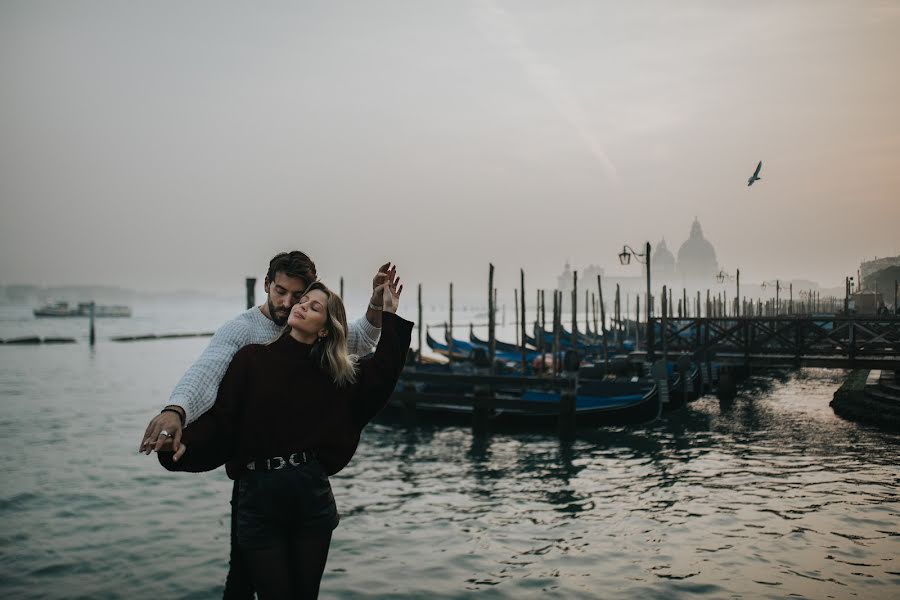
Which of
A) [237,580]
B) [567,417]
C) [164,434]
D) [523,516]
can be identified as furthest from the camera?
[567,417]

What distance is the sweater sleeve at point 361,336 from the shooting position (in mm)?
2551

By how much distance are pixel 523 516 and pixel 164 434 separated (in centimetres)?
686

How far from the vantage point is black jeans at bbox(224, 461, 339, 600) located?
7.45ft

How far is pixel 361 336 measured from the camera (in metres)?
2.56

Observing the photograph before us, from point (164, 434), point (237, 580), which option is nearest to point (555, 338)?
point (237, 580)

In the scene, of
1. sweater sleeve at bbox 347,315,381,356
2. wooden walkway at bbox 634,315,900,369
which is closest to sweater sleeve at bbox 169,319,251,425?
sweater sleeve at bbox 347,315,381,356

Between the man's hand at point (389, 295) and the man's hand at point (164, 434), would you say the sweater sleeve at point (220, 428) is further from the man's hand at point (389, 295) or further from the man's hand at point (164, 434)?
the man's hand at point (389, 295)

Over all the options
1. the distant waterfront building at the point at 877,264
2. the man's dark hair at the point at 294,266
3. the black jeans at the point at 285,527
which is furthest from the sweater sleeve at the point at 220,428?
the distant waterfront building at the point at 877,264

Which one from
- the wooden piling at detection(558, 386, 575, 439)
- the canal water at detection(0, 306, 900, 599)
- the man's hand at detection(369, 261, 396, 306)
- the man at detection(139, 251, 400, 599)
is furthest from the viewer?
the wooden piling at detection(558, 386, 575, 439)

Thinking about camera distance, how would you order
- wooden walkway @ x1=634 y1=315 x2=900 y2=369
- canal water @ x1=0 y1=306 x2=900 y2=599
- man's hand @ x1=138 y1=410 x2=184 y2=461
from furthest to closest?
wooden walkway @ x1=634 y1=315 x2=900 y2=369 → canal water @ x1=0 y1=306 x2=900 y2=599 → man's hand @ x1=138 y1=410 x2=184 y2=461

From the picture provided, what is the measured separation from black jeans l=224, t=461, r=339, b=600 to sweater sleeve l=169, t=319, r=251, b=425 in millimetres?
293

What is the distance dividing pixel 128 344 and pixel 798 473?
173 ft

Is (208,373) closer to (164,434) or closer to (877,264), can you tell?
(164,434)

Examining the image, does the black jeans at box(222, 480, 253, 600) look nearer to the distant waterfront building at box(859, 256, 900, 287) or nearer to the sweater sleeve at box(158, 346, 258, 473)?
the sweater sleeve at box(158, 346, 258, 473)
